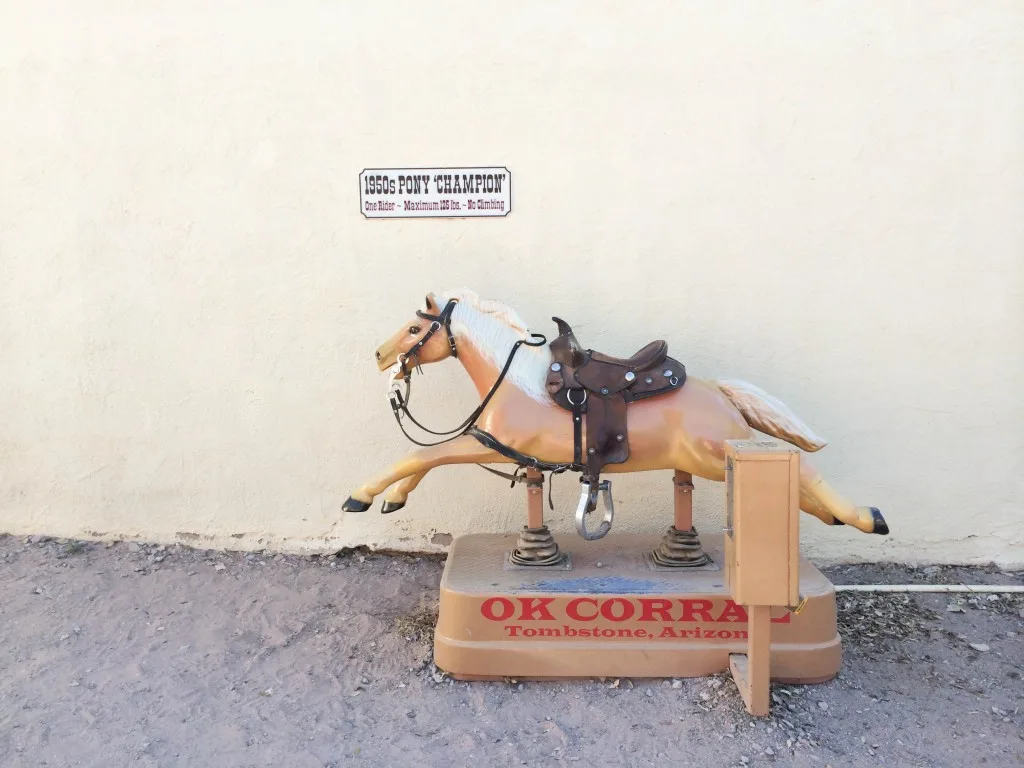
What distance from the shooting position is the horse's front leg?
9.09ft

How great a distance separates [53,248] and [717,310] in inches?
135

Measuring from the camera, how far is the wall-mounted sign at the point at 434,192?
3598 millimetres

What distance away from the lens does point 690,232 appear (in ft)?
11.8

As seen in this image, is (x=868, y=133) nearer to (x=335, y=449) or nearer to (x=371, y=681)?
(x=335, y=449)

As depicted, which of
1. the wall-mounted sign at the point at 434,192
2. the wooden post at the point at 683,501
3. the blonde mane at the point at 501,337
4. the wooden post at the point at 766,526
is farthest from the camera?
the wall-mounted sign at the point at 434,192

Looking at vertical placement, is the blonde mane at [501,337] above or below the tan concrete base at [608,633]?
above

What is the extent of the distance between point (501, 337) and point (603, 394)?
1.52ft

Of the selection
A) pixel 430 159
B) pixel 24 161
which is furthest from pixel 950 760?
pixel 24 161

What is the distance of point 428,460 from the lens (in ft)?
9.14

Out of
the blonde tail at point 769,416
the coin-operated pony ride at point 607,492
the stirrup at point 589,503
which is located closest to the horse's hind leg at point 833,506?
the coin-operated pony ride at point 607,492

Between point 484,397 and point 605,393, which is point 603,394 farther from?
point 484,397

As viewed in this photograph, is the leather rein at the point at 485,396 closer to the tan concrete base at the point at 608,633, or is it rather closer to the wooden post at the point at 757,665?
the tan concrete base at the point at 608,633

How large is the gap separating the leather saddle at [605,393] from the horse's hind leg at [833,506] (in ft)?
1.85

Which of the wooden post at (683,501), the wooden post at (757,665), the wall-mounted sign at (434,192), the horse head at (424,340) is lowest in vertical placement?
the wooden post at (757,665)
